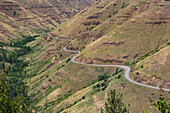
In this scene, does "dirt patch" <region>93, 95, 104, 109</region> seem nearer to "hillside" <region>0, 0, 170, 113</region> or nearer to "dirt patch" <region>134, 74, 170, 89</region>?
"hillside" <region>0, 0, 170, 113</region>

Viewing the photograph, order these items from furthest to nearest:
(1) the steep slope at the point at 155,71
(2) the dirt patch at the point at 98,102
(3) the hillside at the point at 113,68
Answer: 1. (3) the hillside at the point at 113,68
2. (1) the steep slope at the point at 155,71
3. (2) the dirt patch at the point at 98,102

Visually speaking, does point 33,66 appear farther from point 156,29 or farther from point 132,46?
point 156,29

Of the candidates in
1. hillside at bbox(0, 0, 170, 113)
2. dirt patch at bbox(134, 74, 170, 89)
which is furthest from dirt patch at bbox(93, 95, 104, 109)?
dirt patch at bbox(134, 74, 170, 89)

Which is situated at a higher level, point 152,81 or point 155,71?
point 155,71

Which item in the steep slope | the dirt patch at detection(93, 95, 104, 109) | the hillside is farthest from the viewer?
the hillside

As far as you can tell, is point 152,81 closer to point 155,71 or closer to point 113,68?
point 155,71

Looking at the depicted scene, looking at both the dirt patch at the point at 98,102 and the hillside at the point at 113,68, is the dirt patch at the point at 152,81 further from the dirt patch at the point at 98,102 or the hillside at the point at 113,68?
the dirt patch at the point at 98,102

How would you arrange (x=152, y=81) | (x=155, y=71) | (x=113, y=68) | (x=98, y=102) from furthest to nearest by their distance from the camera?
1. (x=113, y=68)
2. (x=155, y=71)
3. (x=152, y=81)
4. (x=98, y=102)

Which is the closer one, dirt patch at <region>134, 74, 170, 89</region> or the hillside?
dirt patch at <region>134, 74, 170, 89</region>

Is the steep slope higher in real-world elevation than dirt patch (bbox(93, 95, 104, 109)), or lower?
higher

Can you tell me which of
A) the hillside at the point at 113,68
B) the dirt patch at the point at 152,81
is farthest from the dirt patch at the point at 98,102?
the dirt patch at the point at 152,81

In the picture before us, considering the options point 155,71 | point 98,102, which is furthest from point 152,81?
point 98,102

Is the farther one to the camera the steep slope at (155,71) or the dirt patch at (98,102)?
the steep slope at (155,71)
